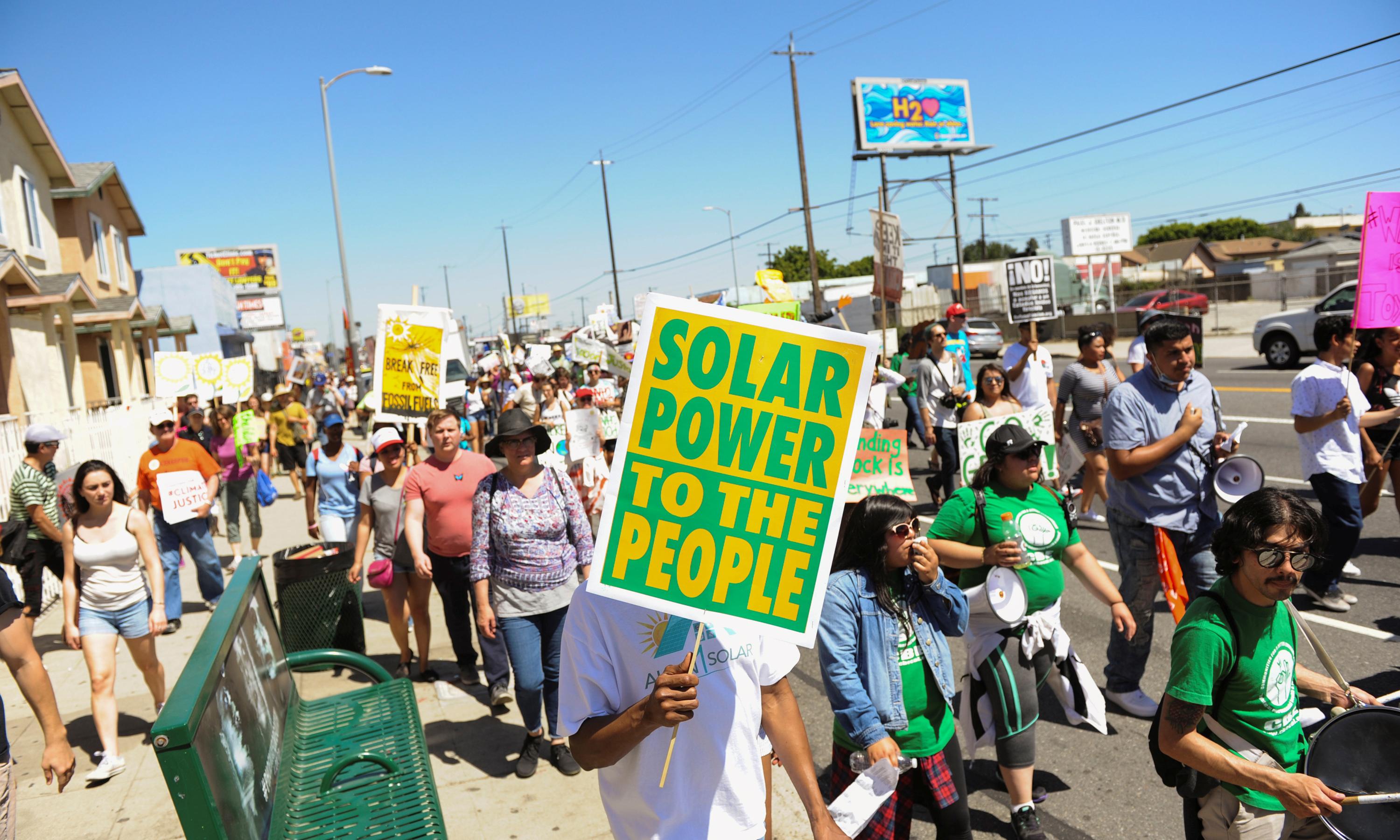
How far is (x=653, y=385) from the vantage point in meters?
2.51

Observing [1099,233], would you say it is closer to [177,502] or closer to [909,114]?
[909,114]

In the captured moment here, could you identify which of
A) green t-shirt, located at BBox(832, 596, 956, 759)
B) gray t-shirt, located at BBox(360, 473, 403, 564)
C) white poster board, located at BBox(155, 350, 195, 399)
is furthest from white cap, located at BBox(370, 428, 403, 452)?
white poster board, located at BBox(155, 350, 195, 399)

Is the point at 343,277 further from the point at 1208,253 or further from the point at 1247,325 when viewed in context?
the point at 1208,253

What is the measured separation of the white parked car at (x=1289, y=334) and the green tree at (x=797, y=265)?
55.5 meters

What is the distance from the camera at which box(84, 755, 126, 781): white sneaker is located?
17.8ft

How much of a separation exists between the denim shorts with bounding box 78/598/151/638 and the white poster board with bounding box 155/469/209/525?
240cm

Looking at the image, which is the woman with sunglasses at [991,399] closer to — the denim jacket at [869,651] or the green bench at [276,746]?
the denim jacket at [869,651]

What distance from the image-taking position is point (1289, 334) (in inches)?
831

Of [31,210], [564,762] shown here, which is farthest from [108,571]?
→ [31,210]

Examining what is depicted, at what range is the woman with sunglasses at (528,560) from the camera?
504cm

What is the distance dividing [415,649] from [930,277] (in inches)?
2389

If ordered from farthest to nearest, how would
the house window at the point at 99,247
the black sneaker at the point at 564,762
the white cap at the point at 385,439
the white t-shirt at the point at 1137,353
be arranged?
the house window at the point at 99,247
the white t-shirt at the point at 1137,353
the white cap at the point at 385,439
the black sneaker at the point at 564,762

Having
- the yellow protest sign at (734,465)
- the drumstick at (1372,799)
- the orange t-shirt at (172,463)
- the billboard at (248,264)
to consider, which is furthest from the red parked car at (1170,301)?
the billboard at (248,264)

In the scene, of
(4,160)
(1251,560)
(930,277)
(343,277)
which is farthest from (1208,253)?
(1251,560)
